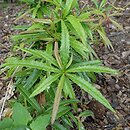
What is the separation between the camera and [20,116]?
3.64 feet

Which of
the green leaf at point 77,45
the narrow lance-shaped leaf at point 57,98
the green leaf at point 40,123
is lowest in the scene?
the green leaf at point 40,123

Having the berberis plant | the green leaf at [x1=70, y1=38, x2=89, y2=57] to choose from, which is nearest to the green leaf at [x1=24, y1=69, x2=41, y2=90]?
the berberis plant

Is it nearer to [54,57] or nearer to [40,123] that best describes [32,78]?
[54,57]

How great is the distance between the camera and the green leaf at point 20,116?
1.10 m

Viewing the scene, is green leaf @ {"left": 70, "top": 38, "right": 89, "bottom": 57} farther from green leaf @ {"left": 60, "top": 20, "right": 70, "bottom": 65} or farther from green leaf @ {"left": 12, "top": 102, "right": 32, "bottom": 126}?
green leaf @ {"left": 12, "top": 102, "right": 32, "bottom": 126}

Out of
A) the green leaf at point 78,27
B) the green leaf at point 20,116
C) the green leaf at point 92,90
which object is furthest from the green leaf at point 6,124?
the green leaf at point 78,27

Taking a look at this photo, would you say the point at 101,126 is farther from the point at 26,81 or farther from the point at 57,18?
the point at 57,18

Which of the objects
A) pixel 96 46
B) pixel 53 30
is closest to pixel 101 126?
pixel 53 30

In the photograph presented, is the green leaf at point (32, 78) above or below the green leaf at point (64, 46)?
below

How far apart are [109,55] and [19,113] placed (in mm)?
1425

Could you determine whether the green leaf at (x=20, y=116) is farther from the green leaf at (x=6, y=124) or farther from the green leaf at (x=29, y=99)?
the green leaf at (x=29, y=99)

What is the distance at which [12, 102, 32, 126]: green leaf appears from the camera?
110cm

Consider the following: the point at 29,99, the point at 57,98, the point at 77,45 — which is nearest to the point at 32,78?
the point at 29,99

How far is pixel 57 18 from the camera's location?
1420 mm
